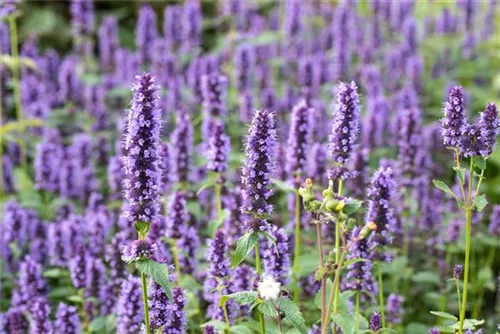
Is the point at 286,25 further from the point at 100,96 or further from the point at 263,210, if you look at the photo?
the point at 263,210

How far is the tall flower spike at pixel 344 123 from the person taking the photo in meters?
3.93

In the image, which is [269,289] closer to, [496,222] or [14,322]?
[14,322]

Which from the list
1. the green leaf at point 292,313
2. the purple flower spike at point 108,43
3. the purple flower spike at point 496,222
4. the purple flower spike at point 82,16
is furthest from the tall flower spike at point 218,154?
the purple flower spike at point 108,43

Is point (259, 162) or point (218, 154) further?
point (218, 154)

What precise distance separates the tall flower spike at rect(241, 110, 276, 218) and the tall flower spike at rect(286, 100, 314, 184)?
1.36m

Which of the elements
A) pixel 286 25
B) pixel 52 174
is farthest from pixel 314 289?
pixel 286 25

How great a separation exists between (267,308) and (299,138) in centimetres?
182

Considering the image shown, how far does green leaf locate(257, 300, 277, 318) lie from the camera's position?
3.29m

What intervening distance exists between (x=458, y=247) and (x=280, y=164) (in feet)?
5.01

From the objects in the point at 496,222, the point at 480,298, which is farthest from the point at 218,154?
the point at 480,298

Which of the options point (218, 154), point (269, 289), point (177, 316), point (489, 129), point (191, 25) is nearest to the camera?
point (269, 289)

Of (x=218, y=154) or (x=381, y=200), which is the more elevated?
(x=218, y=154)

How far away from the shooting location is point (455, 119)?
3.60 metres

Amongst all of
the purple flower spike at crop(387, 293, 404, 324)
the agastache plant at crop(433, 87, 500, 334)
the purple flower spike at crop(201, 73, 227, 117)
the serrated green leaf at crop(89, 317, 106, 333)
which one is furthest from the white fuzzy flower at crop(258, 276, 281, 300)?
the purple flower spike at crop(201, 73, 227, 117)
